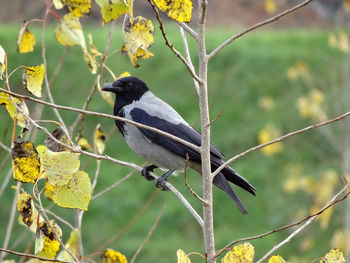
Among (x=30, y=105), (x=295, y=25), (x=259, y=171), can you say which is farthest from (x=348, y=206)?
(x=295, y=25)

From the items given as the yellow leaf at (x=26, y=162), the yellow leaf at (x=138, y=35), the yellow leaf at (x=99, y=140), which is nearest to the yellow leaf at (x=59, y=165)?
the yellow leaf at (x=26, y=162)

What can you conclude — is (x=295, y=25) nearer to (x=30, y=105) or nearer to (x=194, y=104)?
(x=194, y=104)

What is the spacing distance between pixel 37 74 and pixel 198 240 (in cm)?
525

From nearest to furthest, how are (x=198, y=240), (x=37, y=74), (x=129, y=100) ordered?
(x=37, y=74)
(x=129, y=100)
(x=198, y=240)

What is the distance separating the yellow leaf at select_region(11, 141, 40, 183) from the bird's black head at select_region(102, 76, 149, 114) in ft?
5.85

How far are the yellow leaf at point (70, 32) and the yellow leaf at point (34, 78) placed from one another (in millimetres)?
395

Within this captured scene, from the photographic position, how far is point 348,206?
18.6 ft

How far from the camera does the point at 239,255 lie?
1552 millimetres

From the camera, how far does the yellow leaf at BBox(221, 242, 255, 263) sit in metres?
1.55

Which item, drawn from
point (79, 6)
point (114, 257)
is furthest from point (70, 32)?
point (114, 257)

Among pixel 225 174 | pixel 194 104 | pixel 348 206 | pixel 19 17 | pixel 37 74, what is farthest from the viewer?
pixel 19 17

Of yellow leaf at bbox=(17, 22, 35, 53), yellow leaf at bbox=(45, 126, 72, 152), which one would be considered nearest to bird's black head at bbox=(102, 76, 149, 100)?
yellow leaf at bbox=(17, 22, 35, 53)

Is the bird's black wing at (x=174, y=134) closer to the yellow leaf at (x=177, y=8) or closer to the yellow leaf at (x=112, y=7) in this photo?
the yellow leaf at (x=112, y=7)

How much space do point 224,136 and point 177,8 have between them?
21.6 ft
